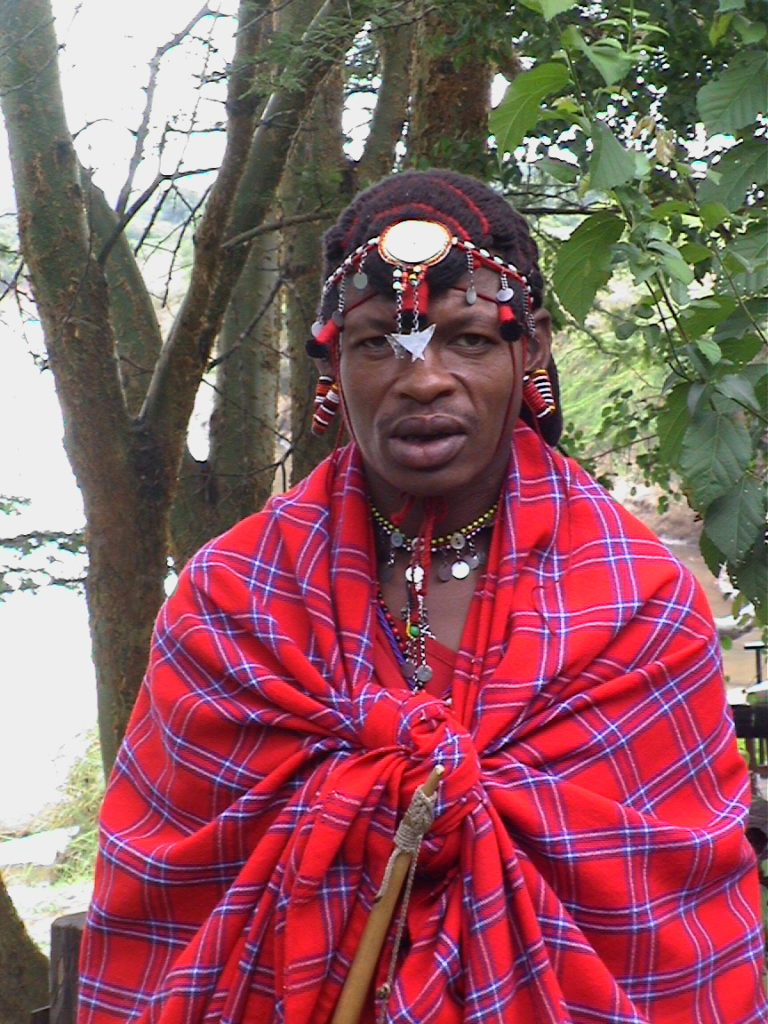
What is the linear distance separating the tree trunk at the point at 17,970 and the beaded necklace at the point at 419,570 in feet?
7.66

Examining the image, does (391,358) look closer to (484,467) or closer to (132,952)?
(484,467)

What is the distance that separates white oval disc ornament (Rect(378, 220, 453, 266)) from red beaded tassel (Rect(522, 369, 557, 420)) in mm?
281

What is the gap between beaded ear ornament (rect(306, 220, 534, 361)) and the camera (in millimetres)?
2074

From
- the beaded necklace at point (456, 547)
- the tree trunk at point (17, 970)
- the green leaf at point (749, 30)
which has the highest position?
the green leaf at point (749, 30)

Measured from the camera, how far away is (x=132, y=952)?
7.13 ft

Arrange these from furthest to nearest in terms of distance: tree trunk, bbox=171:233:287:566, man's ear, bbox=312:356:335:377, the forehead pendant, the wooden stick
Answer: tree trunk, bbox=171:233:287:566 < man's ear, bbox=312:356:335:377 < the forehead pendant < the wooden stick

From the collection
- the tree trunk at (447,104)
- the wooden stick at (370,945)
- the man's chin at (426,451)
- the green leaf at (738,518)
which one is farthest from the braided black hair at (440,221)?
the tree trunk at (447,104)

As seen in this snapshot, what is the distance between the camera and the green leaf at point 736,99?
8.45 ft

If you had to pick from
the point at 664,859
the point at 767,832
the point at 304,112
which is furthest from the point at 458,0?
the point at 664,859

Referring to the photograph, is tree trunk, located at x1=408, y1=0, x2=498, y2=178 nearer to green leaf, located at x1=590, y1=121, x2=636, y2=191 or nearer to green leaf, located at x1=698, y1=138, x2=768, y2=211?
green leaf, located at x1=698, y1=138, x2=768, y2=211

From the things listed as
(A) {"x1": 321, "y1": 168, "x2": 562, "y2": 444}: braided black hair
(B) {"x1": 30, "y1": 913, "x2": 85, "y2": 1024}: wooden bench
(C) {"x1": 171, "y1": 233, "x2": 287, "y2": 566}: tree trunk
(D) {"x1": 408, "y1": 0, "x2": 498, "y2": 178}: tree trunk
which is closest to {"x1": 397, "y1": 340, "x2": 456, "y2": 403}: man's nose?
(A) {"x1": 321, "y1": 168, "x2": 562, "y2": 444}: braided black hair

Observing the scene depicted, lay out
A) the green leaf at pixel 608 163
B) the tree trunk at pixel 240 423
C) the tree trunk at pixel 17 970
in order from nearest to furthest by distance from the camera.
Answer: the green leaf at pixel 608 163, the tree trunk at pixel 17 970, the tree trunk at pixel 240 423

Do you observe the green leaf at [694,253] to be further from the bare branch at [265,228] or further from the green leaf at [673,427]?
the bare branch at [265,228]

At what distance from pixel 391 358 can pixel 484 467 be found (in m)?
0.22
